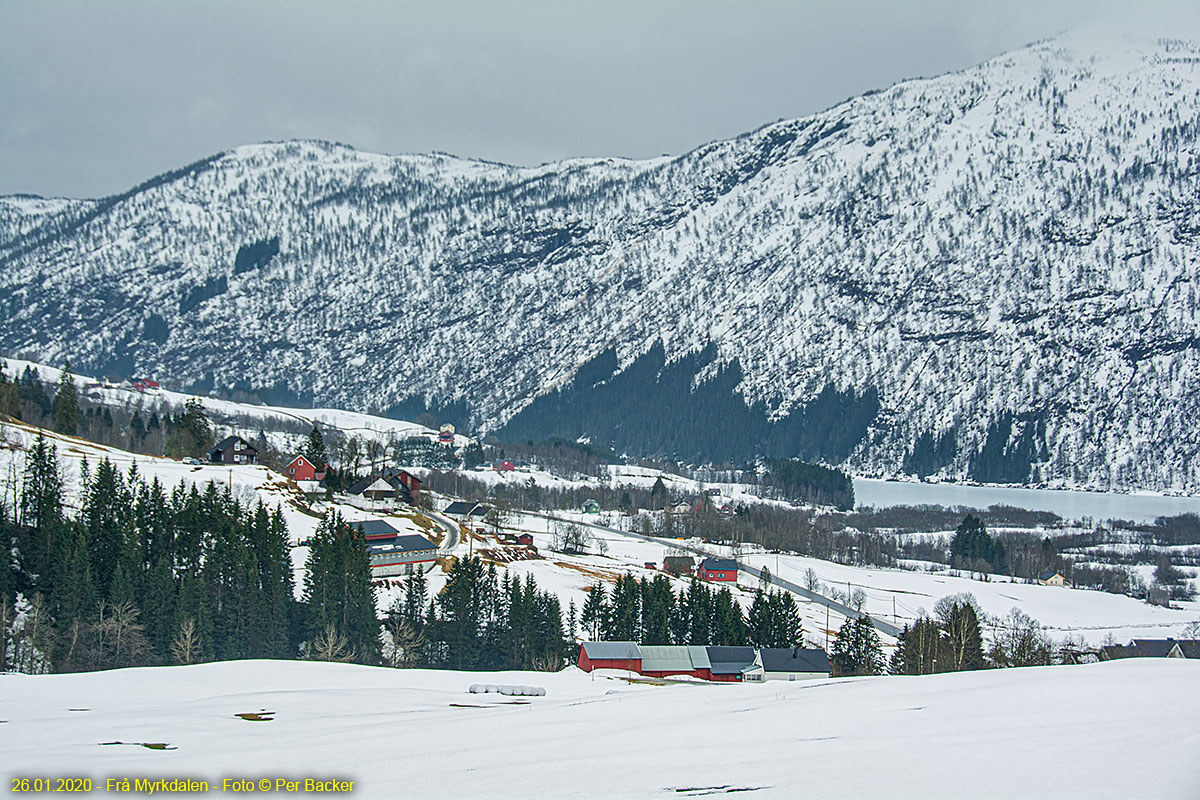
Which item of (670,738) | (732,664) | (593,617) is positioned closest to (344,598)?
(593,617)

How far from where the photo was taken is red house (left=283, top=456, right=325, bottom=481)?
130125 millimetres

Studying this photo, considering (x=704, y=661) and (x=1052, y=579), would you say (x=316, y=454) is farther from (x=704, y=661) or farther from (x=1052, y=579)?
(x=1052, y=579)

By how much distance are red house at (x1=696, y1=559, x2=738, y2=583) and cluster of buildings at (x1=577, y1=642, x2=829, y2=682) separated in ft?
153

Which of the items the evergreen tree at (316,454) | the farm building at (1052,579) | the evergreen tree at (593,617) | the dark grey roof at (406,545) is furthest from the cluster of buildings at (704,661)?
the farm building at (1052,579)

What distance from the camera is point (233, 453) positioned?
443 ft

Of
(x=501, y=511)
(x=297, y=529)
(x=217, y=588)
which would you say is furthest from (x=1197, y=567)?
(x=217, y=588)

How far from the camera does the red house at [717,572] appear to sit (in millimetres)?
116438

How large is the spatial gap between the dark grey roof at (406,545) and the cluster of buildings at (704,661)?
3222 centimetres

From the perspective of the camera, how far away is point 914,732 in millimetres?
21203

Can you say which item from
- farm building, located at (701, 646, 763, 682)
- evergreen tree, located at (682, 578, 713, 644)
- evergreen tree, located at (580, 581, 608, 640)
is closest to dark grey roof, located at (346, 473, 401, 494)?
evergreen tree, located at (580, 581, 608, 640)

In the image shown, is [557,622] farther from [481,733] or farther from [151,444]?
[151,444]

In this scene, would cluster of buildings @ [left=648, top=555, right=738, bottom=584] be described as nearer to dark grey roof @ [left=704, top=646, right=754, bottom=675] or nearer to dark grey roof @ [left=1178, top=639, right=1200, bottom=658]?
dark grey roof @ [left=704, top=646, right=754, bottom=675]

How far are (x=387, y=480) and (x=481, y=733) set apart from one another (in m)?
116

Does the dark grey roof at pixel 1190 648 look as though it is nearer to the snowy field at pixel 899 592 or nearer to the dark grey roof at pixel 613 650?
the snowy field at pixel 899 592
